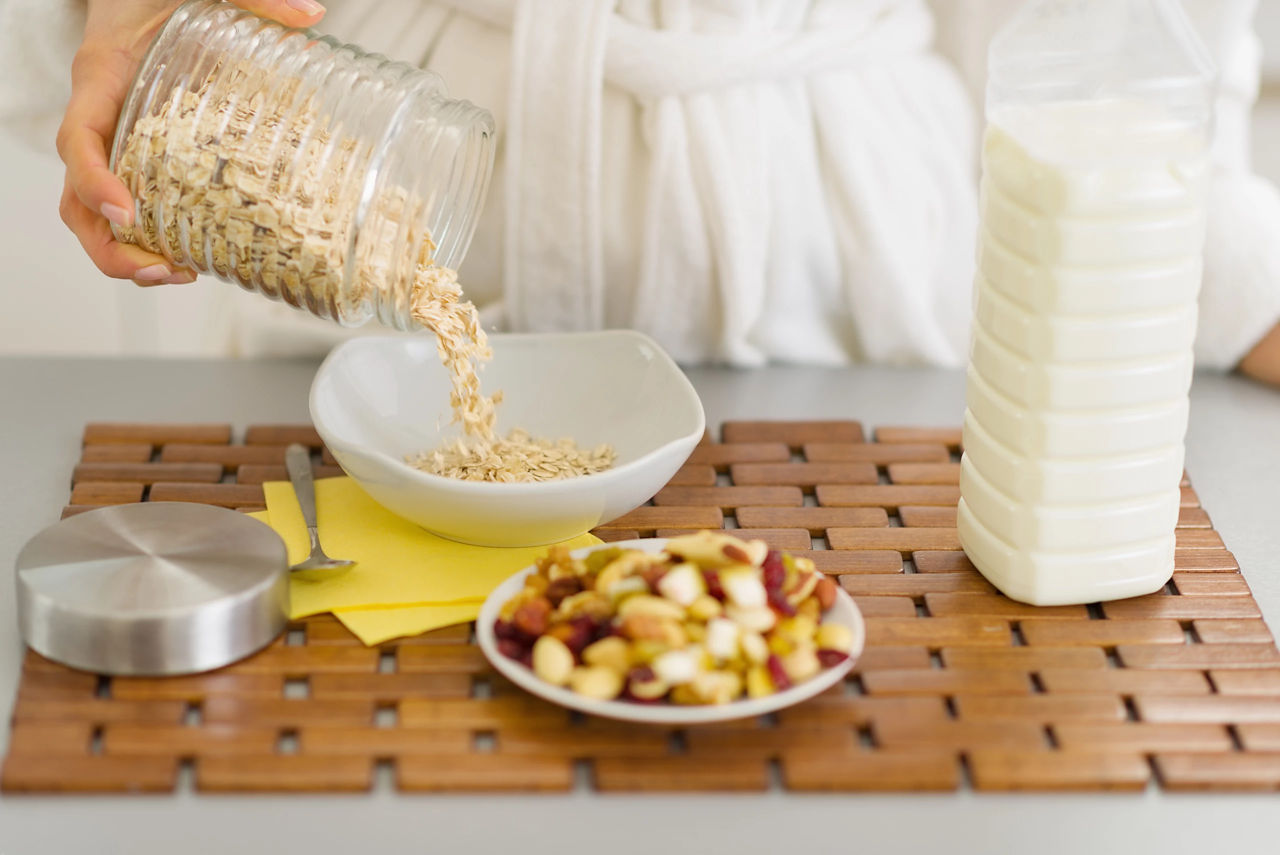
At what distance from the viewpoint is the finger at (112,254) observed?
812 mm

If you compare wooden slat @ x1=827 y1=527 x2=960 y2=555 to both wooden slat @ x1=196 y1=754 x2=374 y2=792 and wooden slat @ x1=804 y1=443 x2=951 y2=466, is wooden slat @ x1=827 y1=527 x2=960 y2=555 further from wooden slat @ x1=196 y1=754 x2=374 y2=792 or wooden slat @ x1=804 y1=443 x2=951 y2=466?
wooden slat @ x1=196 y1=754 x2=374 y2=792

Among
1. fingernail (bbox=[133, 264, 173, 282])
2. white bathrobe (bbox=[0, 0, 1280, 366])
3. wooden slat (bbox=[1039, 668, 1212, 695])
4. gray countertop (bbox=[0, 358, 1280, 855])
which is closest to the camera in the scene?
gray countertop (bbox=[0, 358, 1280, 855])

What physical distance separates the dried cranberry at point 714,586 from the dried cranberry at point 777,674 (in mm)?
40

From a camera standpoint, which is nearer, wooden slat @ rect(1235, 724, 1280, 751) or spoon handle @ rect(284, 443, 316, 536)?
wooden slat @ rect(1235, 724, 1280, 751)

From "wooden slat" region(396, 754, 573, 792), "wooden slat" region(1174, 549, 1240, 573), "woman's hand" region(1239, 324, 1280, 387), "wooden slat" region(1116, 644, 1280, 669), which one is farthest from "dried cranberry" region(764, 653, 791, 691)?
"woman's hand" region(1239, 324, 1280, 387)

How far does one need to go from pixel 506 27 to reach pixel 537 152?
0.34 ft

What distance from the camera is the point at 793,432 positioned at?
3.32 feet

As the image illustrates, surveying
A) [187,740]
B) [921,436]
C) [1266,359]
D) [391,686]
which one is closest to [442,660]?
[391,686]

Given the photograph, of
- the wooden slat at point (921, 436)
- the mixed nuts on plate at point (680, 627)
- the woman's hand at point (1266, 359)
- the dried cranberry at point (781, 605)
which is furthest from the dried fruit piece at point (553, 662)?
the woman's hand at point (1266, 359)

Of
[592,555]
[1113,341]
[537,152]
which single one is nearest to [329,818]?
[592,555]

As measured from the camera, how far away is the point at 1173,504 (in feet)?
2.48

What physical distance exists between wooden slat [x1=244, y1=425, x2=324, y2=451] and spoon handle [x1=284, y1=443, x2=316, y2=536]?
0.04m

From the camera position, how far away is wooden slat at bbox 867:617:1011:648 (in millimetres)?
734

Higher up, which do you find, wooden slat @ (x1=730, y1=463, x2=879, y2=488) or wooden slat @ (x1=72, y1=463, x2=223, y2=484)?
wooden slat @ (x1=730, y1=463, x2=879, y2=488)
